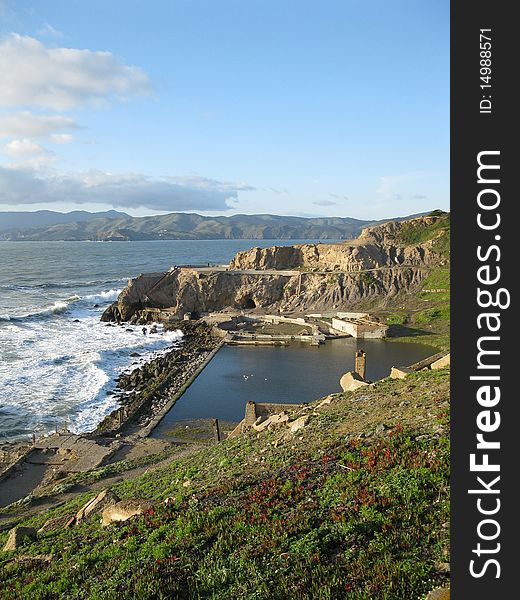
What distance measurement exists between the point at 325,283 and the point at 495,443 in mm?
64962

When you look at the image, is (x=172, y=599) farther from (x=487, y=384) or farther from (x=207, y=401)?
(x=207, y=401)

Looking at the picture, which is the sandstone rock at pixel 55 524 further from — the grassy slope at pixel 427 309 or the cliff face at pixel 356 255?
the cliff face at pixel 356 255

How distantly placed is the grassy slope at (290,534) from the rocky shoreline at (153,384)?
1893 cm

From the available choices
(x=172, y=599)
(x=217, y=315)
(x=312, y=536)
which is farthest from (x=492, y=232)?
(x=217, y=315)

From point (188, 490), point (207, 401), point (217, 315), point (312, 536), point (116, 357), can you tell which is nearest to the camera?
point (312, 536)

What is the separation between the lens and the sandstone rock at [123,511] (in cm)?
1139

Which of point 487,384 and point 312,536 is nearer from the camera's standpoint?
point 487,384

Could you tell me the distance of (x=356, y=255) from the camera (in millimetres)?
74125

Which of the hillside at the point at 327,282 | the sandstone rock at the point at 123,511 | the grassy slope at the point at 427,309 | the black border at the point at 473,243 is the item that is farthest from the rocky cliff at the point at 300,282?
the black border at the point at 473,243

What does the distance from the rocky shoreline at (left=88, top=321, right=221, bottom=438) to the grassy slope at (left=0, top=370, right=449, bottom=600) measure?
62.1ft

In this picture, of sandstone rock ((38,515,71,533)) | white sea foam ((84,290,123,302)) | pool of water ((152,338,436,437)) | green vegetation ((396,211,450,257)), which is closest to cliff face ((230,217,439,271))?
green vegetation ((396,211,450,257))

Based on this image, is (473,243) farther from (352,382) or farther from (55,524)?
(352,382)

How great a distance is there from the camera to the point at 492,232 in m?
4.79

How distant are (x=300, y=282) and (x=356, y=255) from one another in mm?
9711
